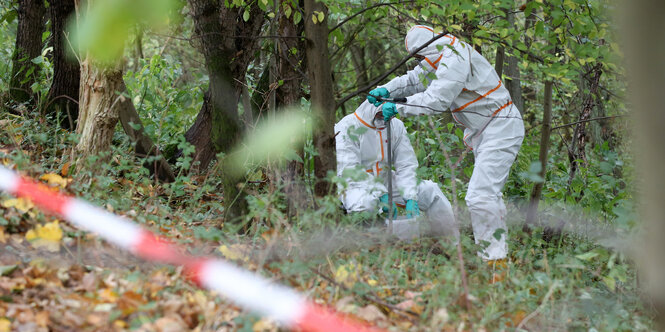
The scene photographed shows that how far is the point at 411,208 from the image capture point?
14.5 ft

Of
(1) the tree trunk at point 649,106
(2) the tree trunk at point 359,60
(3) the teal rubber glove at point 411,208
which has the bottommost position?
(3) the teal rubber glove at point 411,208

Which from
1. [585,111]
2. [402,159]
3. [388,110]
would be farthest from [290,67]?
[585,111]

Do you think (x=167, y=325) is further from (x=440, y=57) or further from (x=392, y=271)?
(x=440, y=57)

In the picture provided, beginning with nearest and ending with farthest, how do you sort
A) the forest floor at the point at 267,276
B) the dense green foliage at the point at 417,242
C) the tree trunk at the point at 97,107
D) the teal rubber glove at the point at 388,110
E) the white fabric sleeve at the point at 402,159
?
the forest floor at the point at 267,276 < the dense green foliage at the point at 417,242 < the tree trunk at the point at 97,107 < the teal rubber glove at the point at 388,110 < the white fabric sleeve at the point at 402,159

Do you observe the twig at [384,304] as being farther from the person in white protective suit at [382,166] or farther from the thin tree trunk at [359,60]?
the thin tree trunk at [359,60]

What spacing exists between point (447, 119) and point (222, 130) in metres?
4.90

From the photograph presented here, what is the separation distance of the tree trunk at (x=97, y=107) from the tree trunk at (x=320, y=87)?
5.13 ft

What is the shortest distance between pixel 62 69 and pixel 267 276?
12.3ft

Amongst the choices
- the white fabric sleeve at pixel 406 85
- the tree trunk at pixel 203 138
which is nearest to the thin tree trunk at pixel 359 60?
the tree trunk at pixel 203 138

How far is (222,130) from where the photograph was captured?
3.64m

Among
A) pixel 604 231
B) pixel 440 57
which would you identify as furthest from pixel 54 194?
pixel 604 231

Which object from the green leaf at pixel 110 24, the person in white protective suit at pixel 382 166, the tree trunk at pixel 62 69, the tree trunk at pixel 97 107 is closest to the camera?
the green leaf at pixel 110 24

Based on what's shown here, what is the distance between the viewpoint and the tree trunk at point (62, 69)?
208 inches

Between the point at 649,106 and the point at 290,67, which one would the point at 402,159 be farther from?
the point at 649,106
